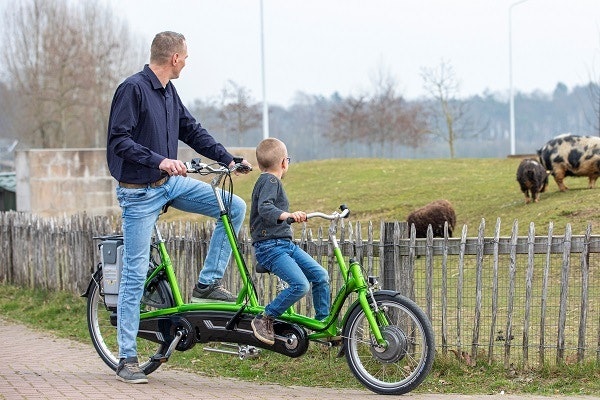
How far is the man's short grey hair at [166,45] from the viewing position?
24.7 feet

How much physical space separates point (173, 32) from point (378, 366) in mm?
2753

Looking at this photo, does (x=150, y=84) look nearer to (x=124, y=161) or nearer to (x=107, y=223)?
(x=124, y=161)

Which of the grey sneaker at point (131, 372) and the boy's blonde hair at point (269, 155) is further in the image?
the grey sneaker at point (131, 372)

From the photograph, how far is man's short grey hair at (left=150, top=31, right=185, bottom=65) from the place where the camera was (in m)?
7.53

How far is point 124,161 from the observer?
24.6 feet

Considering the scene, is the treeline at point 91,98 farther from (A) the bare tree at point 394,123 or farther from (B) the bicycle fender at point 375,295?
(B) the bicycle fender at point 375,295

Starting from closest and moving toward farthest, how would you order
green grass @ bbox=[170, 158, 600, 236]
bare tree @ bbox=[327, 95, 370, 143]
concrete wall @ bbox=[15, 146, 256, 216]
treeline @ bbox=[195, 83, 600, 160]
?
1. green grass @ bbox=[170, 158, 600, 236]
2. concrete wall @ bbox=[15, 146, 256, 216]
3. bare tree @ bbox=[327, 95, 370, 143]
4. treeline @ bbox=[195, 83, 600, 160]

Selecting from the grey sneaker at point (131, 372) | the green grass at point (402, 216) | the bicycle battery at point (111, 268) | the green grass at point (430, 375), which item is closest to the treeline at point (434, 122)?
the green grass at point (402, 216)

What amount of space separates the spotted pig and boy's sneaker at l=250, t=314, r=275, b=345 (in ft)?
44.2

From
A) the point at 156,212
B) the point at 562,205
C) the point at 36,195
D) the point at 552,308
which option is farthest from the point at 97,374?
the point at 36,195

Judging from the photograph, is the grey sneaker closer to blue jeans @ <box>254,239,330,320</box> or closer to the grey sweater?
blue jeans @ <box>254,239,330,320</box>

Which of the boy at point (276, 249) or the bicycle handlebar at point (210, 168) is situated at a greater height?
the bicycle handlebar at point (210, 168)

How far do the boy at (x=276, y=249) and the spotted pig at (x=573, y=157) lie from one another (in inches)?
520

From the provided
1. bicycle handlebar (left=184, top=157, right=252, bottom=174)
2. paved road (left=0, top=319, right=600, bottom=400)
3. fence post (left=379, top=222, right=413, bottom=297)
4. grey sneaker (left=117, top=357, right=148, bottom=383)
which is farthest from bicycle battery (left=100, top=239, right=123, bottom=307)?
fence post (left=379, top=222, right=413, bottom=297)
